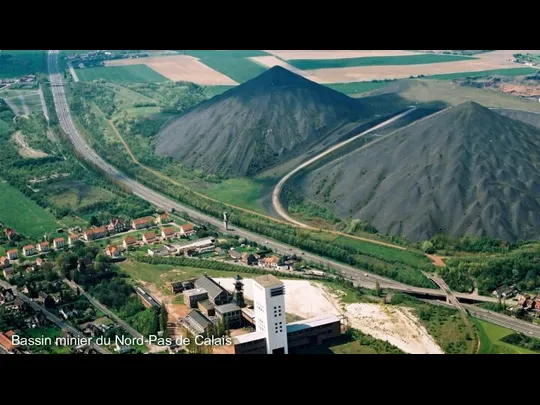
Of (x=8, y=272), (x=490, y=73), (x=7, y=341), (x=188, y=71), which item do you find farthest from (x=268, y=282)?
(x=490, y=73)

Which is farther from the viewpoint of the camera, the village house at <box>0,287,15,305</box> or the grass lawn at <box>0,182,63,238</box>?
the grass lawn at <box>0,182,63,238</box>

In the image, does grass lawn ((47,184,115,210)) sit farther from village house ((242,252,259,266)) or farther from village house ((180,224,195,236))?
Result: village house ((242,252,259,266))

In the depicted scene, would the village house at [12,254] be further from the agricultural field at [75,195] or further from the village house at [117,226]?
the agricultural field at [75,195]

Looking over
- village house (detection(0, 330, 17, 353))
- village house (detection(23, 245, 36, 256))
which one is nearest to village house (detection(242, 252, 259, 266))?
village house (detection(23, 245, 36, 256))

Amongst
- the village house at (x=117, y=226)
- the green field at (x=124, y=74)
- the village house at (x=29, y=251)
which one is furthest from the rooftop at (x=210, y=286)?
the green field at (x=124, y=74)

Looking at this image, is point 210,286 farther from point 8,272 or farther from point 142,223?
point 142,223
